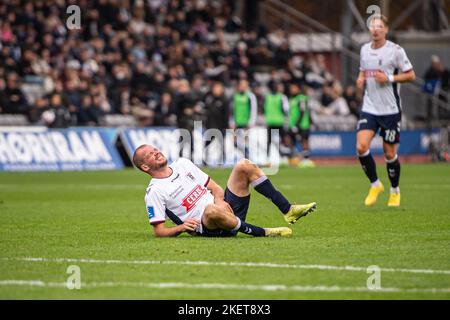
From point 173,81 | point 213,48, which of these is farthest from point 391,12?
point 173,81

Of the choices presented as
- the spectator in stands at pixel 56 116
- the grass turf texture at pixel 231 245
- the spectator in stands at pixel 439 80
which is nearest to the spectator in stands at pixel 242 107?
the spectator in stands at pixel 56 116

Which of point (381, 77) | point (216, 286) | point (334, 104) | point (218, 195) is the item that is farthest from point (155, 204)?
point (334, 104)

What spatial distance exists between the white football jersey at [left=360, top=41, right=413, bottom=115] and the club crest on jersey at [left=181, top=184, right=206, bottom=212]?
5.48m

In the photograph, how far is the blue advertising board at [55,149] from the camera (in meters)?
26.7

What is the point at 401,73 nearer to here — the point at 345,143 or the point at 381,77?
the point at 381,77

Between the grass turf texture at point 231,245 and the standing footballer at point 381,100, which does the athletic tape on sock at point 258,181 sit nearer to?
the grass turf texture at point 231,245

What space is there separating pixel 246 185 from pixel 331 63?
31354 millimetres

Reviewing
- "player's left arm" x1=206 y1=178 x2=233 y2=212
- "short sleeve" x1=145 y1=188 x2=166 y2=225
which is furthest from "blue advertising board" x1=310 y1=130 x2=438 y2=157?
"short sleeve" x1=145 y1=188 x2=166 y2=225

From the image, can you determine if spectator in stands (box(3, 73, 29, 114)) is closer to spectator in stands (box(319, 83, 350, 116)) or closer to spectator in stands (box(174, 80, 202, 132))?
spectator in stands (box(174, 80, 202, 132))

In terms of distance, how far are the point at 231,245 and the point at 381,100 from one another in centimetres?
592

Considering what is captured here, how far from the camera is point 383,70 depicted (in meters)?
15.4

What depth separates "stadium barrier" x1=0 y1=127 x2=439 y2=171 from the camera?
2680cm
